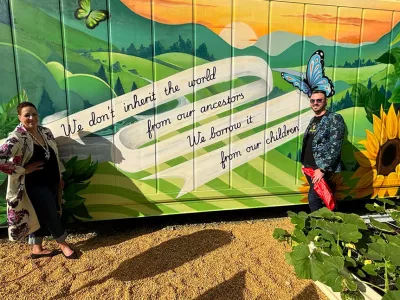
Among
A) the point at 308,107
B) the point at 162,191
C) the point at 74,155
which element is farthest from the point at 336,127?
the point at 74,155

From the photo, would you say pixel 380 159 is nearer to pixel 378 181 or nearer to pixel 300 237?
pixel 378 181

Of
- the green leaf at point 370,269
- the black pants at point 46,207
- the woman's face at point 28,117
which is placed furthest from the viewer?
the black pants at point 46,207

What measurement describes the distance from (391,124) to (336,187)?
942 millimetres

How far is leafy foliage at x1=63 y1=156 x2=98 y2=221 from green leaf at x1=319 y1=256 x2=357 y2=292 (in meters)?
2.16

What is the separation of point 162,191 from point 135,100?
937 millimetres

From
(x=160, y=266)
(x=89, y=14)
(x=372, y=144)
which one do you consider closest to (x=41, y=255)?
(x=160, y=266)

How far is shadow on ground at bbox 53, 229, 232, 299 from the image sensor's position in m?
2.57

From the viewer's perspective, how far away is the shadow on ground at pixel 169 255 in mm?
2568

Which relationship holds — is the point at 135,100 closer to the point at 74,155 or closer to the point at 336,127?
the point at 74,155

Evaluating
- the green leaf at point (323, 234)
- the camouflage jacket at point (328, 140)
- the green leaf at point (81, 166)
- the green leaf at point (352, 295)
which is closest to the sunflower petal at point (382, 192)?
the camouflage jacket at point (328, 140)

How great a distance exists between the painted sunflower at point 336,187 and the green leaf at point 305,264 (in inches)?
60.3

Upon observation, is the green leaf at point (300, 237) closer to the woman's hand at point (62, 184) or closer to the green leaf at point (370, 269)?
the green leaf at point (370, 269)

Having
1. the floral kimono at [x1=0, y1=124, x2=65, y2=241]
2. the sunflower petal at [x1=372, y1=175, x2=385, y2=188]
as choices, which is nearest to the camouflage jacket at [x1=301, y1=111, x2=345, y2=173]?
the sunflower petal at [x1=372, y1=175, x2=385, y2=188]

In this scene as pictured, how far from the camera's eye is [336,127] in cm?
288
